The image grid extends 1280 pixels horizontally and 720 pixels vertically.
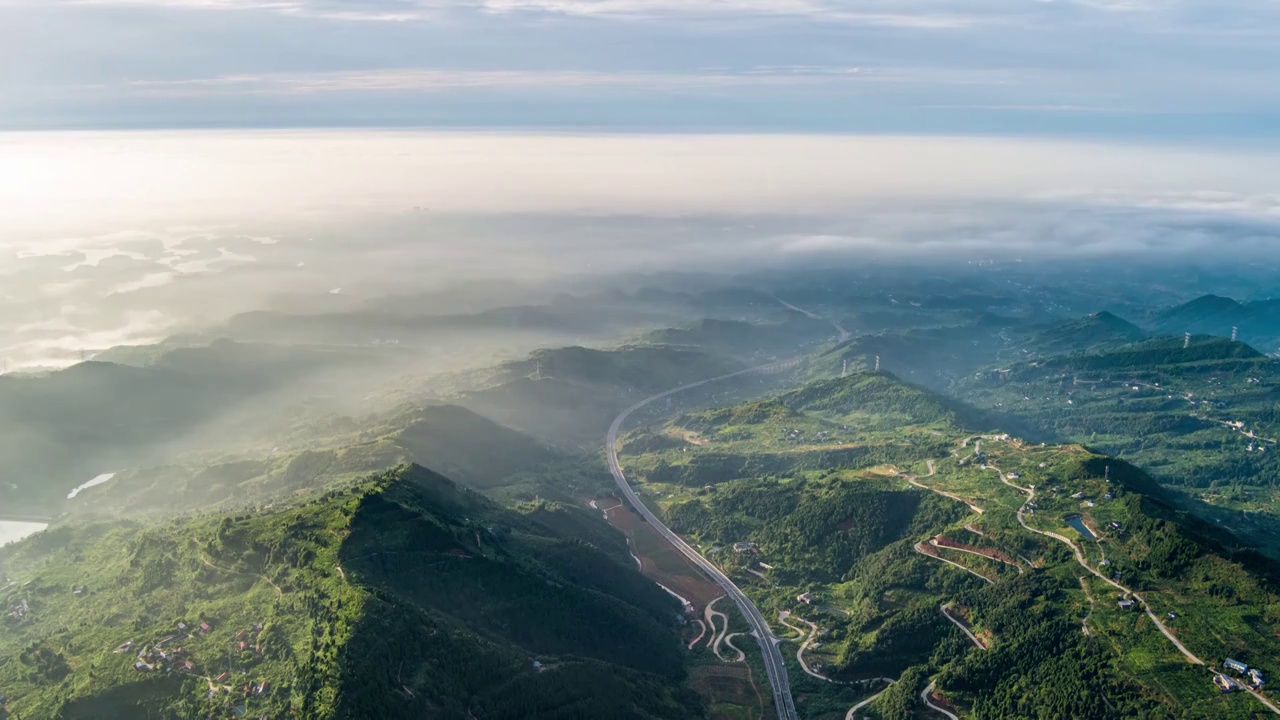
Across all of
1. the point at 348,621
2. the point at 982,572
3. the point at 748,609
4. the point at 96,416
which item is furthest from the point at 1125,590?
the point at 96,416

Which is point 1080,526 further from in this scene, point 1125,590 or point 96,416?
point 96,416

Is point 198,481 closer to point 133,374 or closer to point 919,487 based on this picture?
point 133,374

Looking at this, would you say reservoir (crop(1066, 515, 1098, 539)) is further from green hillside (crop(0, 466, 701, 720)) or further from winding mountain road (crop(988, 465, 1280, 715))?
green hillside (crop(0, 466, 701, 720))

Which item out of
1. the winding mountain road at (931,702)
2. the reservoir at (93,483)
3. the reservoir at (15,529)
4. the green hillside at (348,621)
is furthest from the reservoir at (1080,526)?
the reservoir at (93,483)

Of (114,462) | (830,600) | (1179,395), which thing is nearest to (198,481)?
(114,462)

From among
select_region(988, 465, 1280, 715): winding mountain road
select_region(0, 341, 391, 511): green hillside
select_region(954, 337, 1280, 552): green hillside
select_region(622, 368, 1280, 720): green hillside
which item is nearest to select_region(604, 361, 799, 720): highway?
select_region(622, 368, 1280, 720): green hillside

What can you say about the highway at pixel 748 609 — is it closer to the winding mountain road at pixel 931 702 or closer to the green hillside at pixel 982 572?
the green hillside at pixel 982 572
